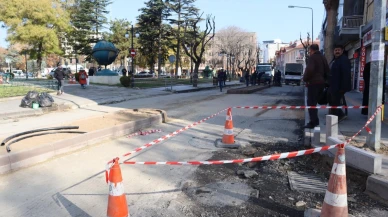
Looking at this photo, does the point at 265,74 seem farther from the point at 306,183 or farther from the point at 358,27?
the point at 306,183

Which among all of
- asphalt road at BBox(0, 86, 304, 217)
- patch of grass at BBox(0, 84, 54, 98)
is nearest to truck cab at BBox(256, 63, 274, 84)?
patch of grass at BBox(0, 84, 54, 98)

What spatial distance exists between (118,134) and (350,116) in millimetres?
6760

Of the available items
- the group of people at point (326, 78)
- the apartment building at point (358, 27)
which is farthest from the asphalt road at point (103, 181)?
the apartment building at point (358, 27)

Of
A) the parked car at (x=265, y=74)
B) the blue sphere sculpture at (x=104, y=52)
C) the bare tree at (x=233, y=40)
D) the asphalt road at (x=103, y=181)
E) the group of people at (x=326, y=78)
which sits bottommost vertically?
the asphalt road at (x=103, y=181)

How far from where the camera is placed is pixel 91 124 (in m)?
8.34

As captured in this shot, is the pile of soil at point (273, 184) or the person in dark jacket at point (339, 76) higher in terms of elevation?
the person in dark jacket at point (339, 76)

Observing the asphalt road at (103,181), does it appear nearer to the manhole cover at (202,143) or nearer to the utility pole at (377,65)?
the manhole cover at (202,143)

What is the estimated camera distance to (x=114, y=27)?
54.7 m

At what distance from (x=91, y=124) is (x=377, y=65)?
6637 millimetres

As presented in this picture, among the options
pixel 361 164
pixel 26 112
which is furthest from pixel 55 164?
pixel 26 112

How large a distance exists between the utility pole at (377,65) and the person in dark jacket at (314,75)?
204 centimetres

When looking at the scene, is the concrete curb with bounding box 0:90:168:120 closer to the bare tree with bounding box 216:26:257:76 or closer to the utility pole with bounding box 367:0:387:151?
the utility pole with bounding box 367:0:387:151

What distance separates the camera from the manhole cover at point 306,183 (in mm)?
4297

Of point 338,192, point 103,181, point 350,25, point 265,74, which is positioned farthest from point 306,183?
point 265,74
